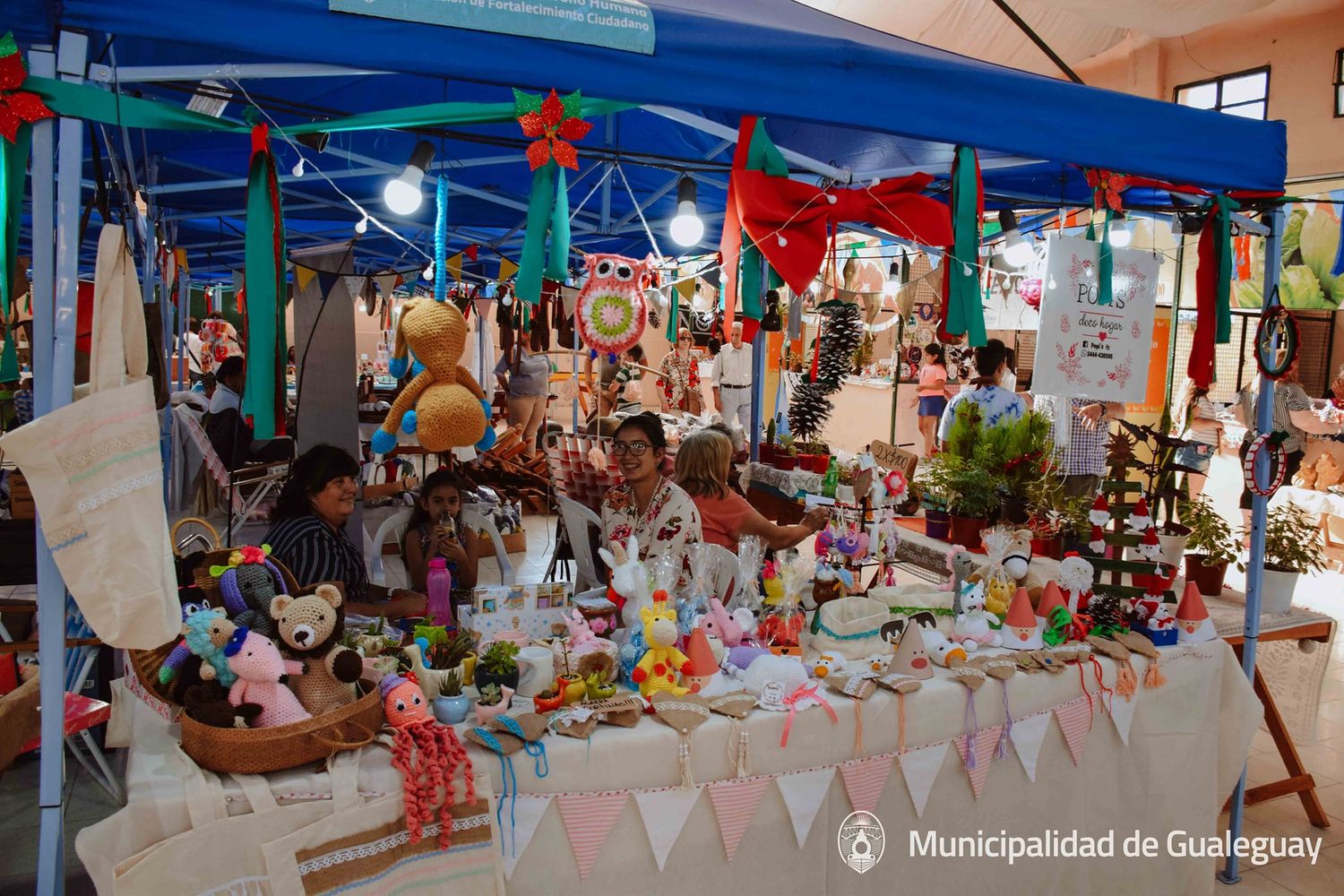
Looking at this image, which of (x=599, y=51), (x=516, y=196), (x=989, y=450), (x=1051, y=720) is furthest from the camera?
(x=516, y=196)

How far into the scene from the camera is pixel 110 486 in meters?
1.70

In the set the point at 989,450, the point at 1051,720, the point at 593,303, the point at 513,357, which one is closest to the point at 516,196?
the point at 513,357

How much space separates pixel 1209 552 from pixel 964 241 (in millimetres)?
1936

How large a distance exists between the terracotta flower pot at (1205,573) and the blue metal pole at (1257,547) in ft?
1.53

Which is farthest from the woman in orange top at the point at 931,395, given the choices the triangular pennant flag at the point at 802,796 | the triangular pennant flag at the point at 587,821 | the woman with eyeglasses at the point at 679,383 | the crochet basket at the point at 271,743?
the crochet basket at the point at 271,743

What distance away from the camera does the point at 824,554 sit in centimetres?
292

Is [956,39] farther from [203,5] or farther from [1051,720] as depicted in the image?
[203,5]

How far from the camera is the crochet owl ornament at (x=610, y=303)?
3385mm

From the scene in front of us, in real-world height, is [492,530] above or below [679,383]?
below

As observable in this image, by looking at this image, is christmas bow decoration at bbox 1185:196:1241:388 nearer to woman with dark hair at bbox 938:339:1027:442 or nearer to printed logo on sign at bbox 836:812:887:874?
woman with dark hair at bbox 938:339:1027:442

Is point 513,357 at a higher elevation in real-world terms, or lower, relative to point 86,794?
higher

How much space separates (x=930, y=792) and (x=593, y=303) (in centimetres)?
202

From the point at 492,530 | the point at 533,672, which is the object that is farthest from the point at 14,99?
the point at 492,530

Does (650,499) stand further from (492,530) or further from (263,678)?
(263,678)
